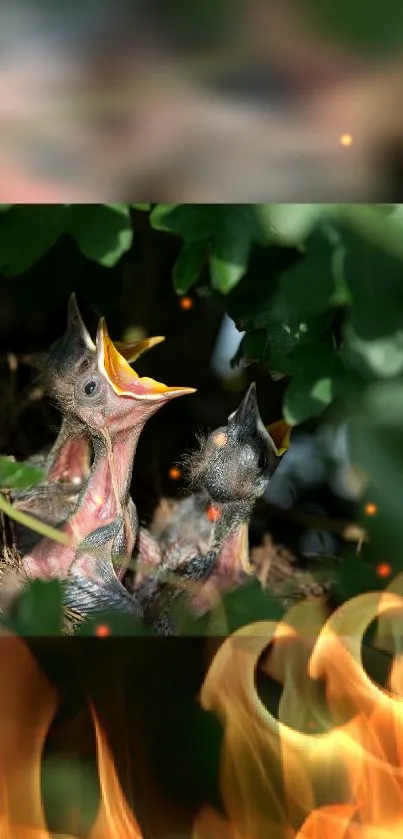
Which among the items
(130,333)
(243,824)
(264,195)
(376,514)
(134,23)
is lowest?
(243,824)

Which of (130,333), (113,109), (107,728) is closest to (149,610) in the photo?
(107,728)

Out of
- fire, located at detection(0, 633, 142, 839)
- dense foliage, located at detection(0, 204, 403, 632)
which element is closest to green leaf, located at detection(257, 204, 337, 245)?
dense foliage, located at detection(0, 204, 403, 632)

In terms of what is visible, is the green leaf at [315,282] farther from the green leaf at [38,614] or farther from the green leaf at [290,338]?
the green leaf at [38,614]

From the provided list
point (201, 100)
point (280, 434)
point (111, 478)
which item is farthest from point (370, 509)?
point (201, 100)

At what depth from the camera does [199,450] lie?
61cm

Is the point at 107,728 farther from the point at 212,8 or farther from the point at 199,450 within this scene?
the point at 212,8

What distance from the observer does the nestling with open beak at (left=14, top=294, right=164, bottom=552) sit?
0.59 meters

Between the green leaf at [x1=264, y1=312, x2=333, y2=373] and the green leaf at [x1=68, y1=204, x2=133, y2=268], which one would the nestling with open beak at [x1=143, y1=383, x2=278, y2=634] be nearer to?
the green leaf at [x1=264, y1=312, x2=333, y2=373]

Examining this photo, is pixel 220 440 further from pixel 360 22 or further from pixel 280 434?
pixel 360 22

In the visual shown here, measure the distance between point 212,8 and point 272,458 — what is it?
0.33 metres

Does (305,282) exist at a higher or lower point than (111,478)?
higher

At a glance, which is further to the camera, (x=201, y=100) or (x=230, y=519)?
(x=230, y=519)

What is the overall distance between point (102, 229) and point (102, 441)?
17 centimetres

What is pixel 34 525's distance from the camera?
1.97ft
